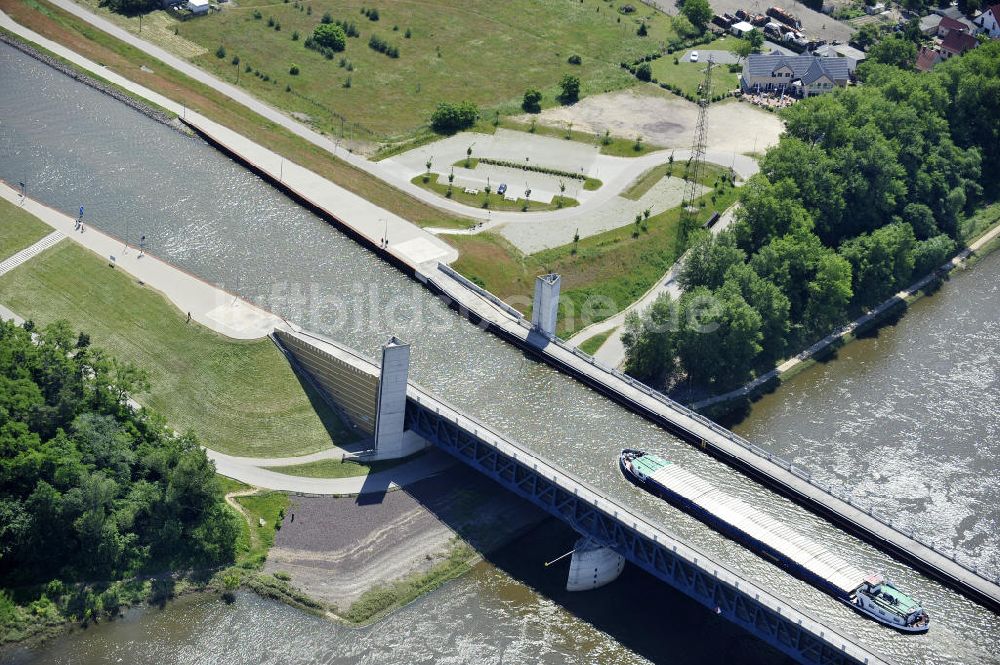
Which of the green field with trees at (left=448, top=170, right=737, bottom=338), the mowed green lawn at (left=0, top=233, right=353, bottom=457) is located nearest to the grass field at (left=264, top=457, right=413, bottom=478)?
the mowed green lawn at (left=0, top=233, right=353, bottom=457)

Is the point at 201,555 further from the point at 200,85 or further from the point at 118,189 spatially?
the point at 200,85

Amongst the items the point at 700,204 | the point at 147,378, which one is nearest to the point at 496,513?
the point at 147,378

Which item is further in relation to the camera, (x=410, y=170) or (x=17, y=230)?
(x=410, y=170)

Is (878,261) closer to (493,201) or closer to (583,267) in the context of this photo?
(583,267)

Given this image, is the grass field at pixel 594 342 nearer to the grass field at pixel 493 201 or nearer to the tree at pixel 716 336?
the tree at pixel 716 336

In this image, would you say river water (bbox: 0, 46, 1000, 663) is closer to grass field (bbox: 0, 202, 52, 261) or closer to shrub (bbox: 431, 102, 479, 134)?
grass field (bbox: 0, 202, 52, 261)

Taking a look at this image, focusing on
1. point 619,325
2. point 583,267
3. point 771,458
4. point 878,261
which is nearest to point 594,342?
point 619,325
